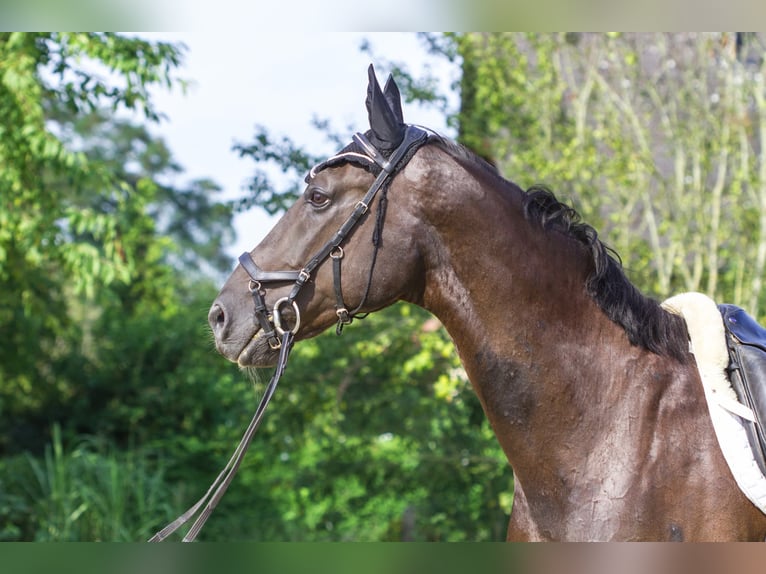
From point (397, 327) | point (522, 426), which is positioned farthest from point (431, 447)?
point (522, 426)

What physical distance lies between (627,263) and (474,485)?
7.84 feet

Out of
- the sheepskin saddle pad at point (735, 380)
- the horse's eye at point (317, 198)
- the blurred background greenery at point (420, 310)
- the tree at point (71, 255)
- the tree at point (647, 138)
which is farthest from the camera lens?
the tree at point (647, 138)

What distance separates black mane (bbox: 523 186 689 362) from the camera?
2.42 metres

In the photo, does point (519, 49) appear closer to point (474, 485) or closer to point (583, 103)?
point (583, 103)

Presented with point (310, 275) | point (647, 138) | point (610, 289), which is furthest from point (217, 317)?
point (647, 138)

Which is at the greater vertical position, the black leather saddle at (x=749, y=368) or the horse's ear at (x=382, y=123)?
the horse's ear at (x=382, y=123)

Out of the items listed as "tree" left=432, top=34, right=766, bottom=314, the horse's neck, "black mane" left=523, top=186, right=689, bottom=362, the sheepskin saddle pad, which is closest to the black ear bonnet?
the horse's neck

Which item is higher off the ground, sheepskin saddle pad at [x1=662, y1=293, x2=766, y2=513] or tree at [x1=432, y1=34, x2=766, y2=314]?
tree at [x1=432, y1=34, x2=766, y2=314]

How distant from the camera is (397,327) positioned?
22.4 feet

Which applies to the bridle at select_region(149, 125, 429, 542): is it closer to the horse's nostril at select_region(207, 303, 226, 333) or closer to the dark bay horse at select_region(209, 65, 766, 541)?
the dark bay horse at select_region(209, 65, 766, 541)

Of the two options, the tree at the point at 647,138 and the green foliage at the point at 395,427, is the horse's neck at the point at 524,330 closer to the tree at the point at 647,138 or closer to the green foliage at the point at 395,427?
the green foliage at the point at 395,427

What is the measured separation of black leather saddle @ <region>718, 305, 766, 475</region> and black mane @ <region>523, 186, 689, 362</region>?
0.44 ft

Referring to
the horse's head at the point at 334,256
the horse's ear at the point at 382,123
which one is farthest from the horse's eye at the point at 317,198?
the horse's ear at the point at 382,123

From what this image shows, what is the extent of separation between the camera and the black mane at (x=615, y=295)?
242cm
